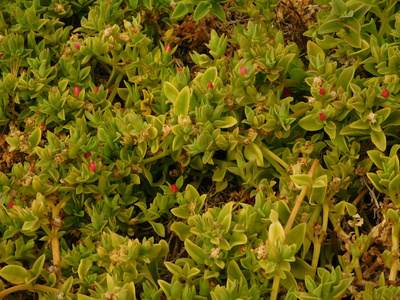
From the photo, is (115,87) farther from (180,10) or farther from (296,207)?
(296,207)

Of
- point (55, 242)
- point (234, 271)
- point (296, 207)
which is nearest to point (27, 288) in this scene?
point (55, 242)

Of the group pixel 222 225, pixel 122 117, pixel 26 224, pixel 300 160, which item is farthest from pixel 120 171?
pixel 300 160

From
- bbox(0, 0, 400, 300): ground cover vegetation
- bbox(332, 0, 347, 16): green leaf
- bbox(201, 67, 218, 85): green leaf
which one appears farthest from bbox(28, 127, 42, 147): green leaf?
bbox(332, 0, 347, 16): green leaf

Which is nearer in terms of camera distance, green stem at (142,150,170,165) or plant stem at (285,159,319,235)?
plant stem at (285,159,319,235)

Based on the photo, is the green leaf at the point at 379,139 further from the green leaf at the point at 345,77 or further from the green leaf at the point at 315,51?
the green leaf at the point at 315,51

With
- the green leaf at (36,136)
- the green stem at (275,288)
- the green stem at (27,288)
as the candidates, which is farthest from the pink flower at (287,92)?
the green stem at (27,288)

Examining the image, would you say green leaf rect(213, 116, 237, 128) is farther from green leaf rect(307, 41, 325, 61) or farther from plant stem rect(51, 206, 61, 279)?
plant stem rect(51, 206, 61, 279)
